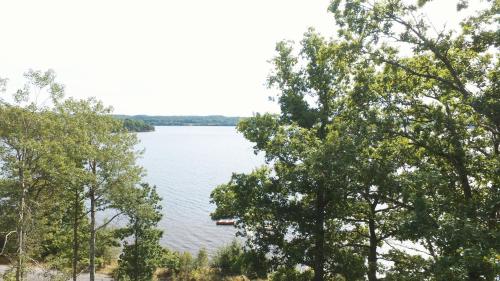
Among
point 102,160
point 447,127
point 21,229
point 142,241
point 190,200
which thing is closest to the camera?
point 447,127

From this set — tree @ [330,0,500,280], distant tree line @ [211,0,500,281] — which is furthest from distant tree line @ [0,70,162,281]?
tree @ [330,0,500,280]

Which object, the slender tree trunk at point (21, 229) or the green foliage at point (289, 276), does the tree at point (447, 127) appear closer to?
the green foliage at point (289, 276)

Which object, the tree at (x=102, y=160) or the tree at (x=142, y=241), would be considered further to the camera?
the tree at (x=142, y=241)

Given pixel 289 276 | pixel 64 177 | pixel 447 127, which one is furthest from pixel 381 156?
pixel 64 177

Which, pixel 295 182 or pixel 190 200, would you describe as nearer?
pixel 295 182

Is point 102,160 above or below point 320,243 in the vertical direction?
above

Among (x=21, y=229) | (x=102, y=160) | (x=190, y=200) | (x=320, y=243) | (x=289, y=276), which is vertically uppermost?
(x=102, y=160)

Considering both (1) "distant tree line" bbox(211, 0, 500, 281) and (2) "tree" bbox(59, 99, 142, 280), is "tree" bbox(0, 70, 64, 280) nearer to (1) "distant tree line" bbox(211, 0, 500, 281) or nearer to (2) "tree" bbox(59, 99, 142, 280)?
(2) "tree" bbox(59, 99, 142, 280)

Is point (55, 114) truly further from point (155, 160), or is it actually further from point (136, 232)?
point (155, 160)

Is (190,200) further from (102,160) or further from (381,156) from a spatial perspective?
(381,156)

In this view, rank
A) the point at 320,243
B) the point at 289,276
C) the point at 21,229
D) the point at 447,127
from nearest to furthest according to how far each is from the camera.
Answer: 1. the point at 447,127
2. the point at 320,243
3. the point at 289,276
4. the point at 21,229

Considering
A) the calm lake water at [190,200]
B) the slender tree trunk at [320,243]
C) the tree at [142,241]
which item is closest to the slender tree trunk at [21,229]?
the tree at [142,241]

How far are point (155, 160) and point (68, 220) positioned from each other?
97.7 m

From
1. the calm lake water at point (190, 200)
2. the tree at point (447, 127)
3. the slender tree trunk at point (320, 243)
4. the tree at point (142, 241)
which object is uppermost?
the tree at point (447, 127)
